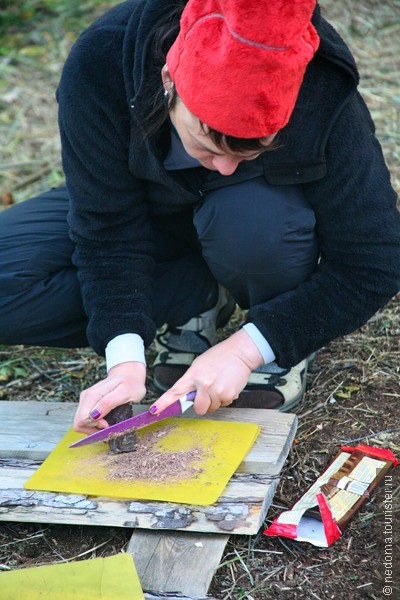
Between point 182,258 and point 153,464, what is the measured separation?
0.69 m

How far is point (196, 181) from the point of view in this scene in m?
1.96

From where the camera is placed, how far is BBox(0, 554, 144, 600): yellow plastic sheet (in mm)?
1489

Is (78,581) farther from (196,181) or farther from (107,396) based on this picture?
(196,181)

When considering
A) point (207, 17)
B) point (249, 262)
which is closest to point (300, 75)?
point (207, 17)

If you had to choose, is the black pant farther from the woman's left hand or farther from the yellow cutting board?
the yellow cutting board

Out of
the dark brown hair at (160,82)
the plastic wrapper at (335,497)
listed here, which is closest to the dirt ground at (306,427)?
the plastic wrapper at (335,497)

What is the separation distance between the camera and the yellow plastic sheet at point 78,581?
1.49 m

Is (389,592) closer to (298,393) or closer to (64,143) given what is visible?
(298,393)

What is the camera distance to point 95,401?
1.79 m

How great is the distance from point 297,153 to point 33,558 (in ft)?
3.26

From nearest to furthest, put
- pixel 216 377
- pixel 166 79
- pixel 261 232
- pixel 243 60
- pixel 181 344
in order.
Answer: pixel 243 60, pixel 166 79, pixel 216 377, pixel 261 232, pixel 181 344

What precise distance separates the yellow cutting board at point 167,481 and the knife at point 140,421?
53 millimetres

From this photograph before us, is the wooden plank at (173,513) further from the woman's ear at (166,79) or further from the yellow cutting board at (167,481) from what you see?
the woman's ear at (166,79)

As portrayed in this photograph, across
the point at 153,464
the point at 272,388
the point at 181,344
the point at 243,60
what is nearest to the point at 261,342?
the point at 272,388
